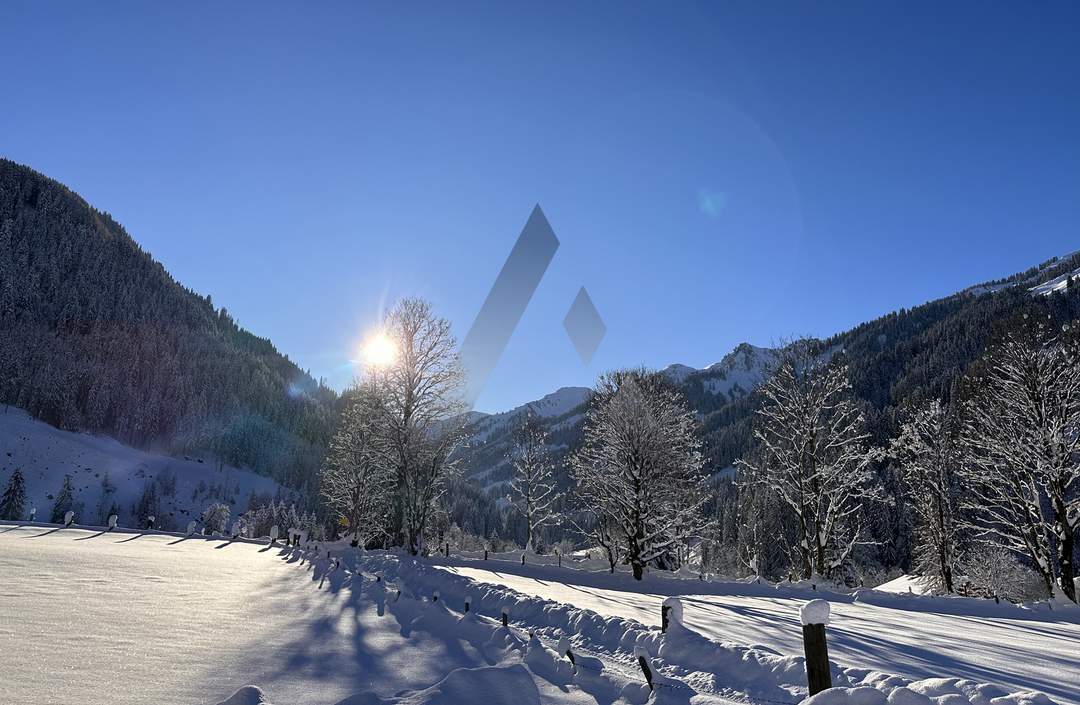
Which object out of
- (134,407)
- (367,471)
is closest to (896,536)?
(367,471)

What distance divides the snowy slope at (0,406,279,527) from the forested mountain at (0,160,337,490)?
6890 mm

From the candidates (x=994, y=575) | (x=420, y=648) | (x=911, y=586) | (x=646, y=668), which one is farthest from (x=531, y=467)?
(x=646, y=668)

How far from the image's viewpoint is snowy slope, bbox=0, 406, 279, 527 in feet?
378

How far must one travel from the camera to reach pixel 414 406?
29.5 meters

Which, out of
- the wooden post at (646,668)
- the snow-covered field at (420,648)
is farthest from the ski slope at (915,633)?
the wooden post at (646,668)

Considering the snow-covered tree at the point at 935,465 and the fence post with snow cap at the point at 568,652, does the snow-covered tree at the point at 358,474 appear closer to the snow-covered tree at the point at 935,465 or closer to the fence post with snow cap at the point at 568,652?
the fence post with snow cap at the point at 568,652

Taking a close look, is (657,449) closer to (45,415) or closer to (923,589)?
(923,589)

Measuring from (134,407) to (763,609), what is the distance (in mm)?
182356

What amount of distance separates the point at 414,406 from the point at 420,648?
846 inches

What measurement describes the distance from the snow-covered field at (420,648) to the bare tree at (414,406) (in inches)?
551

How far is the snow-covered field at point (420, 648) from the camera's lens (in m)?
5.71

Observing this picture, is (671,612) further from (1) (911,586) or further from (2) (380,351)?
(1) (911,586)

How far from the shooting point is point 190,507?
Result: 13538cm

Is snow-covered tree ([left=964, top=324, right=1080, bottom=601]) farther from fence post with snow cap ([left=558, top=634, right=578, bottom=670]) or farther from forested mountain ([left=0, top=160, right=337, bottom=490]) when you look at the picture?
forested mountain ([left=0, top=160, right=337, bottom=490])
